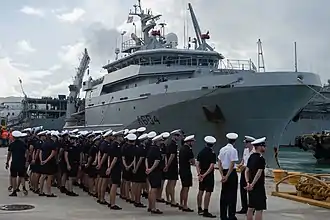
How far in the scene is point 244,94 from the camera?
2406cm

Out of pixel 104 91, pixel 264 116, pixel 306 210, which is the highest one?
pixel 104 91

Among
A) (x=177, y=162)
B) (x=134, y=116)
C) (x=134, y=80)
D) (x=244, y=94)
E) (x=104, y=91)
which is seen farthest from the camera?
(x=104, y=91)

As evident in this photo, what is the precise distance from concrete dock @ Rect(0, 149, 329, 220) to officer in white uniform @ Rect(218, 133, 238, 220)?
78 centimetres

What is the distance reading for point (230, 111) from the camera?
81.4 feet

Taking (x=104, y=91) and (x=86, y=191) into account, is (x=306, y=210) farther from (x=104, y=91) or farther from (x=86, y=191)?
(x=104, y=91)

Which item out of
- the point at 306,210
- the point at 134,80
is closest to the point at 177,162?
the point at 306,210

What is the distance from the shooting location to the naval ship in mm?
24062

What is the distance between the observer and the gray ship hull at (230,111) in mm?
24125

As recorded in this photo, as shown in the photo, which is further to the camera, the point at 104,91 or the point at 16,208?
the point at 104,91

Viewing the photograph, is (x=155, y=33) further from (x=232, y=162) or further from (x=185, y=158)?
(x=232, y=162)

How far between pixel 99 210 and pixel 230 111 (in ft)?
53.4

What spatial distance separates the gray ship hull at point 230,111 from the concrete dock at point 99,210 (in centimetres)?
1306

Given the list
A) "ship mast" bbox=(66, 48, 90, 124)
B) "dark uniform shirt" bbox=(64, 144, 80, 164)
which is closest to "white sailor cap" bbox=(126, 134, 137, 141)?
"dark uniform shirt" bbox=(64, 144, 80, 164)

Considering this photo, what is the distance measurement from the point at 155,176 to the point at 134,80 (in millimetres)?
21522
